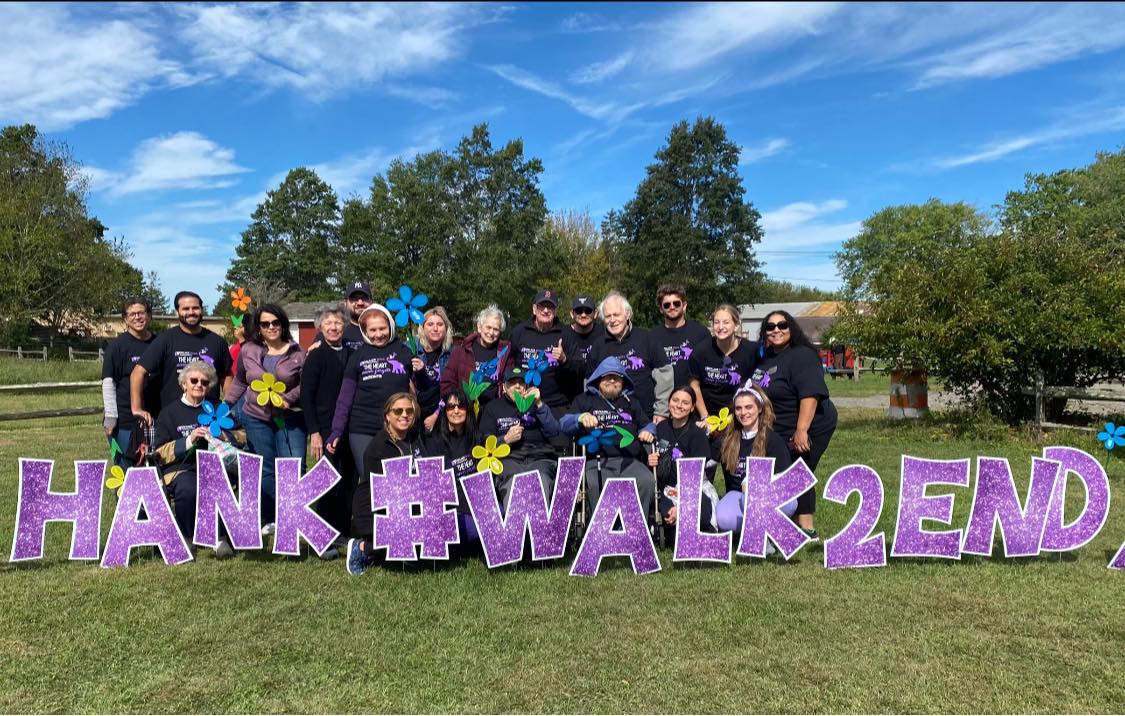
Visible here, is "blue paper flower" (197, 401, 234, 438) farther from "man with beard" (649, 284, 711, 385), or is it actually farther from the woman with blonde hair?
the woman with blonde hair

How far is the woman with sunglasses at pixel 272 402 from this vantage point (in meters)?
A: 5.82

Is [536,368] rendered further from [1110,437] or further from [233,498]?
[1110,437]

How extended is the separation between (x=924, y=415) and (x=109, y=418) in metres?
11.7

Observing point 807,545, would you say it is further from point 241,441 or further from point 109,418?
point 109,418

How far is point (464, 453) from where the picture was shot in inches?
219

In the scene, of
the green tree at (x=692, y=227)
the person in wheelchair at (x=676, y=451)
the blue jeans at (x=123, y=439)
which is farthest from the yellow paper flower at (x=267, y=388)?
the green tree at (x=692, y=227)

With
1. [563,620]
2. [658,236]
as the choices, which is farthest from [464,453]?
[658,236]

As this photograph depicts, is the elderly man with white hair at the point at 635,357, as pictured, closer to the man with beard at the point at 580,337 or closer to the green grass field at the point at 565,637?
the man with beard at the point at 580,337

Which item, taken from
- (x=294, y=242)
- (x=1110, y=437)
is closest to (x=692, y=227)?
(x=294, y=242)

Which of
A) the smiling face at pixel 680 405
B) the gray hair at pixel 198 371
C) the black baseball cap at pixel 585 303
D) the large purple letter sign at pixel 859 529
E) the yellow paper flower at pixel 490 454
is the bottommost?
the large purple letter sign at pixel 859 529

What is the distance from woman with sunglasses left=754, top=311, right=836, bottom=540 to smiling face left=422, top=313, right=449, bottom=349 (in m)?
2.61

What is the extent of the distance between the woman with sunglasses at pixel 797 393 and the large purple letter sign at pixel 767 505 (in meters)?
0.36

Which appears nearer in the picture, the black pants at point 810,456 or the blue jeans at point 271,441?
the black pants at point 810,456

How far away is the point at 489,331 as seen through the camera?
240 inches
